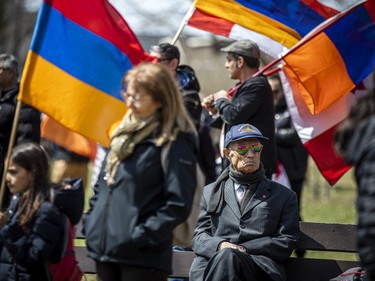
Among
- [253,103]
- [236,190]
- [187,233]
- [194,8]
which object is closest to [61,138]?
[194,8]

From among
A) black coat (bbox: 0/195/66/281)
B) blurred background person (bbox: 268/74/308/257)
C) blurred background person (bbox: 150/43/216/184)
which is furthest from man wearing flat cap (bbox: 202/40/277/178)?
black coat (bbox: 0/195/66/281)

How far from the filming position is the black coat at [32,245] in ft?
19.9

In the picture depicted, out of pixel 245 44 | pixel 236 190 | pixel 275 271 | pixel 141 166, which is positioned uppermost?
pixel 245 44

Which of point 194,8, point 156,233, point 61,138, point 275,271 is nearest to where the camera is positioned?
point 156,233

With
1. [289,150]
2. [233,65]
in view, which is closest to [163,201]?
[233,65]

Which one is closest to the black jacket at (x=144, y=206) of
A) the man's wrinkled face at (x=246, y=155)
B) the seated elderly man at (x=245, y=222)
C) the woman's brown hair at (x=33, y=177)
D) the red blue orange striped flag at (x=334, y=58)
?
the woman's brown hair at (x=33, y=177)

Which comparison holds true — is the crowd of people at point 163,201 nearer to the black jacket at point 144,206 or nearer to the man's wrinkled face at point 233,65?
the black jacket at point 144,206

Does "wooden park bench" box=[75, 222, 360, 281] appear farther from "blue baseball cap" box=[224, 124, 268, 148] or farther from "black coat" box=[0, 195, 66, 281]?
"black coat" box=[0, 195, 66, 281]

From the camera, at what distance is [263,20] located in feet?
30.6

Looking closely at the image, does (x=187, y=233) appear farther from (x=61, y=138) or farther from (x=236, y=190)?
(x=61, y=138)

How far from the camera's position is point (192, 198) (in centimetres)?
553

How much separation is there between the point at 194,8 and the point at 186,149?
3.94 meters

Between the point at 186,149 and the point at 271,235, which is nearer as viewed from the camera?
the point at 186,149

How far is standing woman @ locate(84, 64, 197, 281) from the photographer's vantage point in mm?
5453
